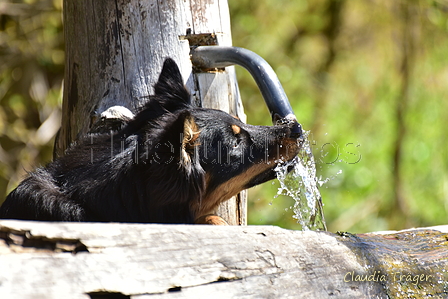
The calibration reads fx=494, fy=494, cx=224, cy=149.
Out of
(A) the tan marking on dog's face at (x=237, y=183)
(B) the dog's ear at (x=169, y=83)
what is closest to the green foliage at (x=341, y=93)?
(A) the tan marking on dog's face at (x=237, y=183)

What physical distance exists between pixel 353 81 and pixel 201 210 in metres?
7.02

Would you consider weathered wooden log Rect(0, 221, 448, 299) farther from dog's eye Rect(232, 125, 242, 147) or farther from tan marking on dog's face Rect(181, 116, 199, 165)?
dog's eye Rect(232, 125, 242, 147)

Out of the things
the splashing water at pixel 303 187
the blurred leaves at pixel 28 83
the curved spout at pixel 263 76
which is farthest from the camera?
the blurred leaves at pixel 28 83

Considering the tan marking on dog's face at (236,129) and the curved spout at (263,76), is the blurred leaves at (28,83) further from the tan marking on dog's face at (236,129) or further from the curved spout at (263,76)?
the curved spout at (263,76)

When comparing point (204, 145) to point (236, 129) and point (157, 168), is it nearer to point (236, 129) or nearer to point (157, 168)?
point (236, 129)

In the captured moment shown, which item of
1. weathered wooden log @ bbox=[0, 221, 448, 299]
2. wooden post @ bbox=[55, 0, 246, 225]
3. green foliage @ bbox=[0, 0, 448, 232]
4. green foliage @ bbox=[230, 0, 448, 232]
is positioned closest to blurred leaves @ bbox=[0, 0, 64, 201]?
green foliage @ bbox=[0, 0, 448, 232]

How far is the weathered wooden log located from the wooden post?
1492 mm

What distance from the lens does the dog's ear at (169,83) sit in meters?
3.10

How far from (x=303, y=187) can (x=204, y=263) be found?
1678 millimetres

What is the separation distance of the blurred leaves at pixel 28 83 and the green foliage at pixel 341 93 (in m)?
0.02

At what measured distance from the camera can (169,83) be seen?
308 cm

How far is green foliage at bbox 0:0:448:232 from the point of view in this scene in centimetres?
721

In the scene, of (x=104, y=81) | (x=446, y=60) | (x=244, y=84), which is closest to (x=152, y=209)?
(x=104, y=81)

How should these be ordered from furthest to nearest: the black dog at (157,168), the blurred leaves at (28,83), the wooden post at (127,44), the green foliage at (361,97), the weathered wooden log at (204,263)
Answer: the green foliage at (361,97), the blurred leaves at (28,83), the wooden post at (127,44), the black dog at (157,168), the weathered wooden log at (204,263)
